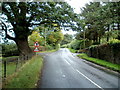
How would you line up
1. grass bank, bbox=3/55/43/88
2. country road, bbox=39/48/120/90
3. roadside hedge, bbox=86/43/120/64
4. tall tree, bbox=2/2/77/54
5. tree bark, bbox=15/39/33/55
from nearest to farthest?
grass bank, bbox=3/55/43/88
country road, bbox=39/48/120/90
tall tree, bbox=2/2/77/54
roadside hedge, bbox=86/43/120/64
tree bark, bbox=15/39/33/55

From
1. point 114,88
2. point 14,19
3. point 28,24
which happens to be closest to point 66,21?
point 28,24

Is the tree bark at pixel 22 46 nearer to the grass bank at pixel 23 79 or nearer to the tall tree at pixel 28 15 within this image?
the tall tree at pixel 28 15

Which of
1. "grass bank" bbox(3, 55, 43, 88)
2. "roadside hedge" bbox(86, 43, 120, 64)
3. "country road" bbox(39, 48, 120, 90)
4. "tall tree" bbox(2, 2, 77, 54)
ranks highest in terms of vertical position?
"tall tree" bbox(2, 2, 77, 54)

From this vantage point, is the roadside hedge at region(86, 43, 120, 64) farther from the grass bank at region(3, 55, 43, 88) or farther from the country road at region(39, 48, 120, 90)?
the grass bank at region(3, 55, 43, 88)

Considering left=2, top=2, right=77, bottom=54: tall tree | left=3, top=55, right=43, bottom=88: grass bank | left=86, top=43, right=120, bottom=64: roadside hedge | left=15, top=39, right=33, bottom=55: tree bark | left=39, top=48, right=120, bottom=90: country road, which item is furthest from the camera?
left=15, top=39, right=33, bottom=55: tree bark

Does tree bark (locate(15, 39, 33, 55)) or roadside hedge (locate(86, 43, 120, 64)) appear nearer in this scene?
roadside hedge (locate(86, 43, 120, 64))

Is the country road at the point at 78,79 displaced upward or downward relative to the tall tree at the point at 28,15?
downward

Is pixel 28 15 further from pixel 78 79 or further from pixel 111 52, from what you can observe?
pixel 111 52

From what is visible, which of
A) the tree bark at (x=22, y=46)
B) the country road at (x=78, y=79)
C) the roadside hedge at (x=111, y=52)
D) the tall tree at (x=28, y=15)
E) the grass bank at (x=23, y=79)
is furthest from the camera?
the tree bark at (x=22, y=46)

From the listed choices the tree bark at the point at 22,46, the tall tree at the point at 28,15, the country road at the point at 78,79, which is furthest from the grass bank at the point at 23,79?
→ the tree bark at the point at 22,46

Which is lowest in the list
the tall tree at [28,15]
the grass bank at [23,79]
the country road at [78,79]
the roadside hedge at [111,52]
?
the country road at [78,79]

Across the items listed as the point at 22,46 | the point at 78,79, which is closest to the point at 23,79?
the point at 78,79

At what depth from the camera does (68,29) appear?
14133 millimetres

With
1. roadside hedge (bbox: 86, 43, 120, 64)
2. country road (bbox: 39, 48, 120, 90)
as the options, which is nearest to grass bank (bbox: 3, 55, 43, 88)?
country road (bbox: 39, 48, 120, 90)
